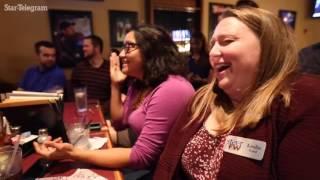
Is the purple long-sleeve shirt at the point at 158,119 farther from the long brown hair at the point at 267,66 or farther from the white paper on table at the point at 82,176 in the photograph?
the long brown hair at the point at 267,66

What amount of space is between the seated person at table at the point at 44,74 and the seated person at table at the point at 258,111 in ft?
8.17

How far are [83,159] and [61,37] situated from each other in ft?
8.53

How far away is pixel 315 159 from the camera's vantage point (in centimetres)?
83

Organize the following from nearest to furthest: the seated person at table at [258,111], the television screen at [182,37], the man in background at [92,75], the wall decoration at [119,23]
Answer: the seated person at table at [258,111] → the man in background at [92,75] → the wall decoration at [119,23] → the television screen at [182,37]

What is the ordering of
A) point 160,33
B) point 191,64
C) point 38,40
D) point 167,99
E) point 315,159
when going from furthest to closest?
1. point 191,64
2. point 38,40
3. point 160,33
4. point 167,99
5. point 315,159

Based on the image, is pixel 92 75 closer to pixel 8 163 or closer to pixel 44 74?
pixel 44 74

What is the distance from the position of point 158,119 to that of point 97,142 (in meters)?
0.32

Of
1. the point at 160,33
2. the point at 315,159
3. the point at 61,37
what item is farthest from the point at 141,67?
the point at 61,37

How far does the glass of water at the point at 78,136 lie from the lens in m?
1.32

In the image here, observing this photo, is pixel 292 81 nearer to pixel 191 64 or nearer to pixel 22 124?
pixel 22 124

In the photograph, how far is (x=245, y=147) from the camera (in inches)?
36.7

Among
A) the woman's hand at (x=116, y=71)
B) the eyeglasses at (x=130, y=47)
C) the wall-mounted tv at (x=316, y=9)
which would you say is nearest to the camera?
the eyeglasses at (x=130, y=47)

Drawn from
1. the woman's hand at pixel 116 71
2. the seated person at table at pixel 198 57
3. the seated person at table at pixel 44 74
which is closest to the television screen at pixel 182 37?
the seated person at table at pixel 198 57

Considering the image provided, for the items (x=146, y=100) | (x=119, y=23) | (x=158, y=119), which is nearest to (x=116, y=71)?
(x=146, y=100)
